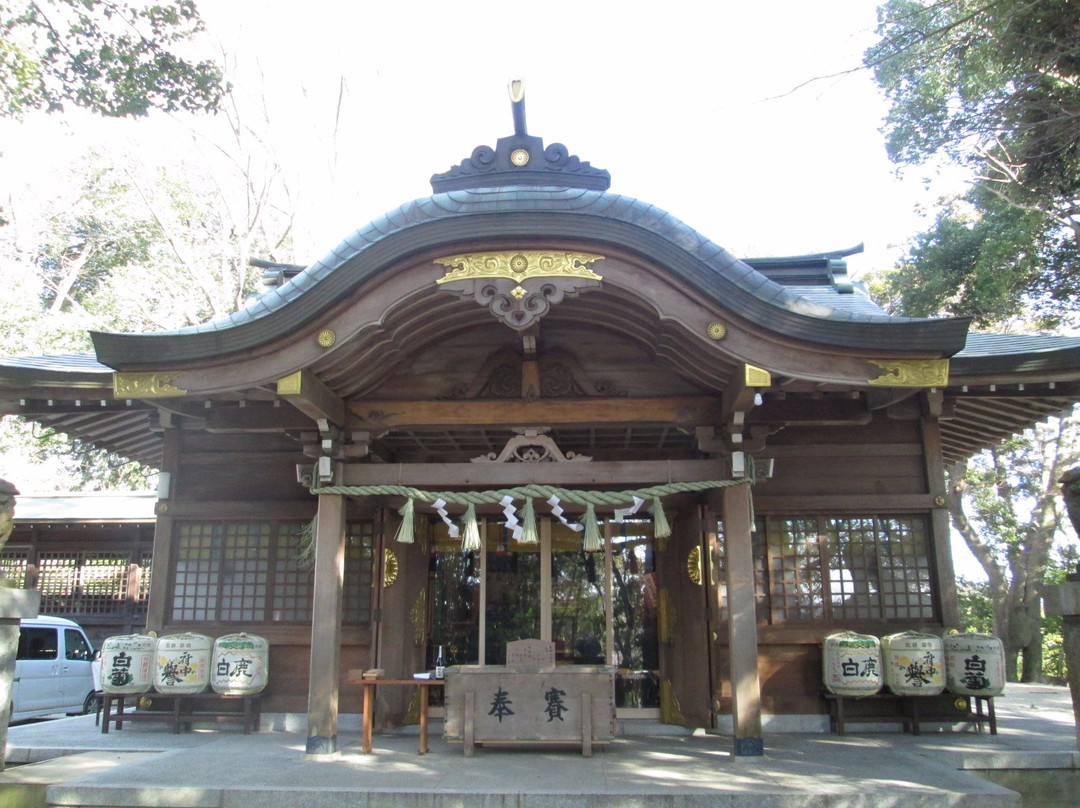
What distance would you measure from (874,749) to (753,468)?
2.71 m

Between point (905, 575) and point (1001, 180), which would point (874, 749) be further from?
point (1001, 180)

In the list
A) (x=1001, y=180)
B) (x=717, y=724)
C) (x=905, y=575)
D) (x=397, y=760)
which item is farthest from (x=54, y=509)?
(x=1001, y=180)

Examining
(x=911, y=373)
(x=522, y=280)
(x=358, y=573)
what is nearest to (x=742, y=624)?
(x=911, y=373)

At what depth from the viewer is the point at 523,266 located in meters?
6.59

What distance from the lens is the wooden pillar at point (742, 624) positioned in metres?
6.84

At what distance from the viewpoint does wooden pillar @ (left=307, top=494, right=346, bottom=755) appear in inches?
277

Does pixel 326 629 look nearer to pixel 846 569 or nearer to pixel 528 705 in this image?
pixel 528 705

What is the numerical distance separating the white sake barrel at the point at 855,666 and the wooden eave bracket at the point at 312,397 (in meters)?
5.26

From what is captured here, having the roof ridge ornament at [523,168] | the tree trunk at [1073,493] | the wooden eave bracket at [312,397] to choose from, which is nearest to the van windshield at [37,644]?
the wooden eave bracket at [312,397]

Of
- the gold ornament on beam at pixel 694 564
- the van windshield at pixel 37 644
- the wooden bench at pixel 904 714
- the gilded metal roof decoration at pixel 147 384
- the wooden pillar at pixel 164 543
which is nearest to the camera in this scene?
the gilded metal roof decoration at pixel 147 384

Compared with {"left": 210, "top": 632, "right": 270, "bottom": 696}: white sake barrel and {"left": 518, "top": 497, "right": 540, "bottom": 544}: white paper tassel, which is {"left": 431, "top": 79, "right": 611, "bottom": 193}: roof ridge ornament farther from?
{"left": 210, "top": 632, "right": 270, "bottom": 696}: white sake barrel

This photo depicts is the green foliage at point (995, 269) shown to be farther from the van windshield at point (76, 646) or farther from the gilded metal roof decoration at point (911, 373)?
the van windshield at point (76, 646)

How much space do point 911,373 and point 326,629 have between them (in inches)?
209

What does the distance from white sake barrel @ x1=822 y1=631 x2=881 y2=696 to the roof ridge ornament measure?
5.14 meters
